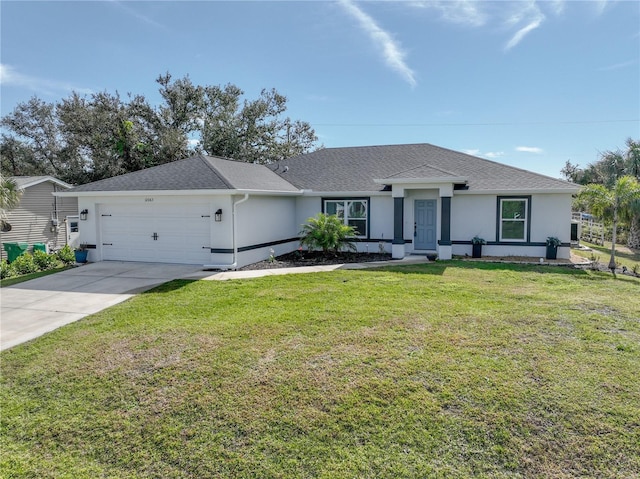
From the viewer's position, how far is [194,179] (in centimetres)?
1285

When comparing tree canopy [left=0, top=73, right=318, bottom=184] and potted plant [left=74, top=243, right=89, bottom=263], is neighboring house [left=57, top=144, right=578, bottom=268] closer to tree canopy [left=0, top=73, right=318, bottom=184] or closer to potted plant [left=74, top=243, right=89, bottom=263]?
potted plant [left=74, top=243, right=89, bottom=263]

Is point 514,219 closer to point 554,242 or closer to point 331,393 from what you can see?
point 554,242

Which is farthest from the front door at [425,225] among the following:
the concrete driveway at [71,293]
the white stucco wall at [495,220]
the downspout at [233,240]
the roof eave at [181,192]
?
the concrete driveway at [71,293]

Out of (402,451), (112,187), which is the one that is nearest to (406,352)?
(402,451)

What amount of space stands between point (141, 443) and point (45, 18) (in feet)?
45.4

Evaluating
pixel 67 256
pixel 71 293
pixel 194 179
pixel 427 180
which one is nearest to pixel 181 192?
pixel 194 179

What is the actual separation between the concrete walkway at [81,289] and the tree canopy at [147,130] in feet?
55.6

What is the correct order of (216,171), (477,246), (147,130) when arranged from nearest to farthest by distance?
1. (216,171)
2. (477,246)
3. (147,130)

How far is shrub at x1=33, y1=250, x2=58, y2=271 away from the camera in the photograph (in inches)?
520

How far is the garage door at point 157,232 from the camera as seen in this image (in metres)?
12.7

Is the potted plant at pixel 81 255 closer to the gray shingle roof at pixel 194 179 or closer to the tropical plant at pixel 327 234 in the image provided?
the gray shingle roof at pixel 194 179

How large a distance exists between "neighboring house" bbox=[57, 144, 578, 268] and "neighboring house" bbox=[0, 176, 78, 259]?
6615 millimetres

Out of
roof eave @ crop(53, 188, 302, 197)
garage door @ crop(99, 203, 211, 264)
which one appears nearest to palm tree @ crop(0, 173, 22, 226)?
roof eave @ crop(53, 188, 302, 197)

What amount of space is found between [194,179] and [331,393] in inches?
399
